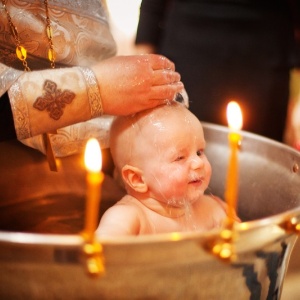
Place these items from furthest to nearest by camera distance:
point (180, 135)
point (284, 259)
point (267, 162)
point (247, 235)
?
1. point (267, 162)
2. point (180, 135)
3. point (284, 259)
4. point (247, 235)

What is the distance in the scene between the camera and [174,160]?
0.87 metres

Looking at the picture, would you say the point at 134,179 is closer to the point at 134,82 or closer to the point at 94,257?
the point at 134,82

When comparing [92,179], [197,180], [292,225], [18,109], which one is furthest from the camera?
[197,180]

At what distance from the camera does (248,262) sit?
0.60 meters

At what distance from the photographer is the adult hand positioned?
819 mm

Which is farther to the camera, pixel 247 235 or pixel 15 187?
pixel 15 187

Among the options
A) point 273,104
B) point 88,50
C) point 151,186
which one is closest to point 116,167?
point 151,186

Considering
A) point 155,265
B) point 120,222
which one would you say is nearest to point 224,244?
point 155,265

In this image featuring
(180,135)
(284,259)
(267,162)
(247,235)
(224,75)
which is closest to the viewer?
(247,235)

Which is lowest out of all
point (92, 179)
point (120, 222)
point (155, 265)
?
point (120, 222)

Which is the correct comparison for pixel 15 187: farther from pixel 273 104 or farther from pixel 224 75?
pixel 273 104

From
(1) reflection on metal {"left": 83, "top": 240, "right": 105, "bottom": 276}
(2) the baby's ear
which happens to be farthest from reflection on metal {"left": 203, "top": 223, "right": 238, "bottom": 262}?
(2) the baby's ear

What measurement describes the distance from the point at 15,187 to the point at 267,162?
459 millimetres

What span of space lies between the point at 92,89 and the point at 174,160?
177mm
